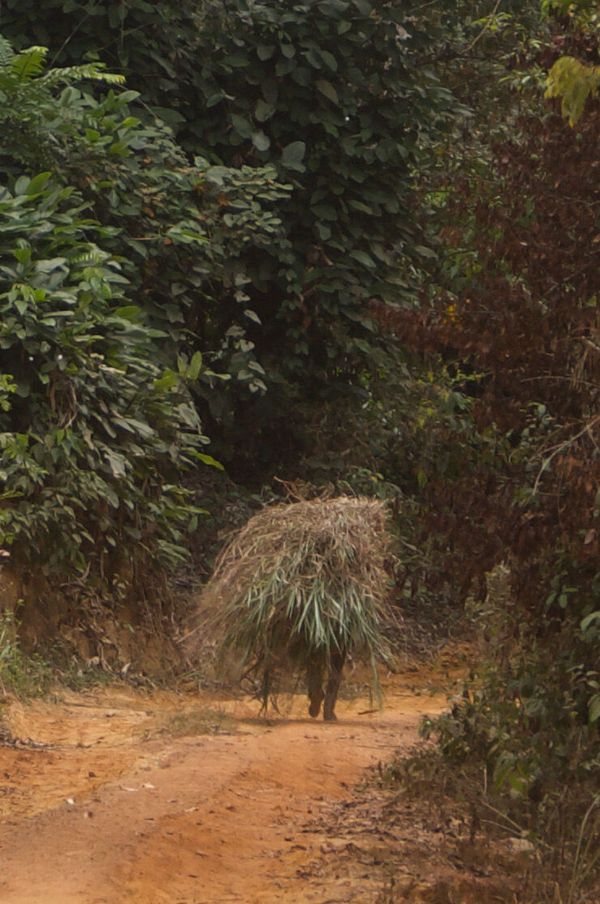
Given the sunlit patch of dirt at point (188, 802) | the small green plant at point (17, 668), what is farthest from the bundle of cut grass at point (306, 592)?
the small green plant at point (17, 668)

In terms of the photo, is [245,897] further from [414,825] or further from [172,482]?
[172,482]

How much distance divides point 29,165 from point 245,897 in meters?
6.47

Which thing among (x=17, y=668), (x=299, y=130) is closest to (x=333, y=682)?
(x=17, y=668)

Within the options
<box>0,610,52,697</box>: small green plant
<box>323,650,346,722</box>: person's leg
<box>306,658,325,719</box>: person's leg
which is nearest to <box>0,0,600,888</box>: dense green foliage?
<box>0,610,52,697</box>: small green plant

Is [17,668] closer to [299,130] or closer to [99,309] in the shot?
[99,309]

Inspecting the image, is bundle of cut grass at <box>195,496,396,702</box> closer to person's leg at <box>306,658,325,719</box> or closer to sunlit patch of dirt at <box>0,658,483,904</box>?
person's leg at <box>306,658,325,719</box>

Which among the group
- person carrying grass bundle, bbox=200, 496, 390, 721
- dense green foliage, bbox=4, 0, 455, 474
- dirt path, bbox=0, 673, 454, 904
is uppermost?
dense green foliage, bbox=4, 0, 455, 474

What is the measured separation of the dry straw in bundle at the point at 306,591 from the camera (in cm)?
757

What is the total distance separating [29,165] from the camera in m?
10.3

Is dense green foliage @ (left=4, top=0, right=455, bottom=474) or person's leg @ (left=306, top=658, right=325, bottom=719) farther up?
dense green foliage @ (left=4, top=0, right=455, bottom=474)

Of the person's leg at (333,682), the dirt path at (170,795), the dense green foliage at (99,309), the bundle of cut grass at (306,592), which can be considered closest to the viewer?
the dirt path at (170,795)

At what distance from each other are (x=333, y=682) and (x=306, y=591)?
0.64 meters

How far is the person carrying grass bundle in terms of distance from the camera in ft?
24.8

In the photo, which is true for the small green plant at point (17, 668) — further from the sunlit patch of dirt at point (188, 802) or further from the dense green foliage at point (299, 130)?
the dense green foliage at point (299, 130)
